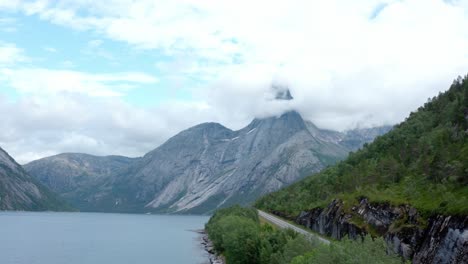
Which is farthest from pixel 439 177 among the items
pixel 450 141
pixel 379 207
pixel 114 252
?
pixel 114 252

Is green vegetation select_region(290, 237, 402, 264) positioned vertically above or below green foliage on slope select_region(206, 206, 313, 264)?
above

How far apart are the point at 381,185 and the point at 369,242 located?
74923 mm

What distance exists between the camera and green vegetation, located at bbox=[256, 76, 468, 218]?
Answer: 84500 mm

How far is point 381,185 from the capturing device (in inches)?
4756

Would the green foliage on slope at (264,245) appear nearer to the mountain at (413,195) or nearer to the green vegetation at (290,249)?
the green vegetation at (290,249)

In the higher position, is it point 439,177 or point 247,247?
point 439,177

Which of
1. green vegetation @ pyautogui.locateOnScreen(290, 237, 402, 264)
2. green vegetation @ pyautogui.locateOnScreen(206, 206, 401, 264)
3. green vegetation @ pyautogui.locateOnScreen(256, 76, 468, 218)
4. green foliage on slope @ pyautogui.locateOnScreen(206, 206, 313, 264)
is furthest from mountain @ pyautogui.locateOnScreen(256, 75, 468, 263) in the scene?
green vegetation @ pyautogui.locateOnScreen(290, 237, 402, 264)

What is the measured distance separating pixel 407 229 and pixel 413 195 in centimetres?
1498

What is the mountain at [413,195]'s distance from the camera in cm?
6894

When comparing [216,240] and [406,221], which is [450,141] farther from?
[216,240]

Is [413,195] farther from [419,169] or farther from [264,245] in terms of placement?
[264,245]

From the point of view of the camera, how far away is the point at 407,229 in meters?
79.2

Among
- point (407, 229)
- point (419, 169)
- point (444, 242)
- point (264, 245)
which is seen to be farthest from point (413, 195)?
point (264, 245)

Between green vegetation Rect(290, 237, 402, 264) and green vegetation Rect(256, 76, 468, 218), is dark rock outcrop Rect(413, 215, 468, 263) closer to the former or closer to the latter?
green vegetation Rect(256, 76, 468, 218)
